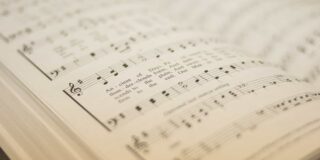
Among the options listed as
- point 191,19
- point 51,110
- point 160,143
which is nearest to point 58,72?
point 51,110

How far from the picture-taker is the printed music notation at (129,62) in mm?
677

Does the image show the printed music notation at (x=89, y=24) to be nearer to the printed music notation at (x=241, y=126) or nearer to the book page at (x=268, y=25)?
the book page at (x=268, y=25)

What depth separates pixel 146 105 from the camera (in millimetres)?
622

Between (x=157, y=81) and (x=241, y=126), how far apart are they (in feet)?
0.52

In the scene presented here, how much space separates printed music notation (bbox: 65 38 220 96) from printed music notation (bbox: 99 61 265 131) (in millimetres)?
88

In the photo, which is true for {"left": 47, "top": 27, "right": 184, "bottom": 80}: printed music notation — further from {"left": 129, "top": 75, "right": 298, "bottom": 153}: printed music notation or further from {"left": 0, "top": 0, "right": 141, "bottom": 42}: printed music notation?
{"left": 129, "top": 75, "right": 298, "bottom": 153}: printed music notation

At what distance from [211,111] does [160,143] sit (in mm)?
97

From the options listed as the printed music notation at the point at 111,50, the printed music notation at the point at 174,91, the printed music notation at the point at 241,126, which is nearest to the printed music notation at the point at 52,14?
the printed music notation at the point at 111,50

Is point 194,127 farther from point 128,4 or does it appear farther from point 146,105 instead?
point 128,4

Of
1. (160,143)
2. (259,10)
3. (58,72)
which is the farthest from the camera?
(259,10)

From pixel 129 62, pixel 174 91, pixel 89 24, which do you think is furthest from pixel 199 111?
pixel 89 24

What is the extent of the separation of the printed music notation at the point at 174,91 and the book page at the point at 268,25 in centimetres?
10

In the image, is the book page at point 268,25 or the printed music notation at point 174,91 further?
the book page at point 268,25

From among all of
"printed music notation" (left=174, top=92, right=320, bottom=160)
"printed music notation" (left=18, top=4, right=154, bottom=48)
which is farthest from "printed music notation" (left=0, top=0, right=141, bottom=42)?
"printed music notation" (left=174, top=92, right=320, bottom=160)
